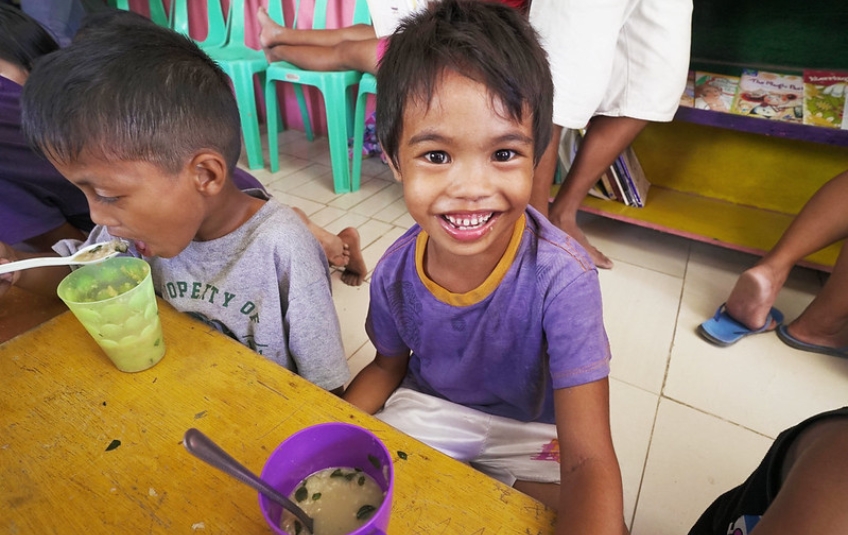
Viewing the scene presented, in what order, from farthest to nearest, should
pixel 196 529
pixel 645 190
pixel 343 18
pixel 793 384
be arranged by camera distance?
1. pixel 343 18
2. pixel 645 190
3. pixel 793 384
4. pixel 196 529

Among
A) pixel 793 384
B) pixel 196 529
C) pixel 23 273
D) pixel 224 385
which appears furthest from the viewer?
pixel 793 384

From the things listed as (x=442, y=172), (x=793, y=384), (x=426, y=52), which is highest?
(x=426, y=52)

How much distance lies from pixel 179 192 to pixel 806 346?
5.91 feet

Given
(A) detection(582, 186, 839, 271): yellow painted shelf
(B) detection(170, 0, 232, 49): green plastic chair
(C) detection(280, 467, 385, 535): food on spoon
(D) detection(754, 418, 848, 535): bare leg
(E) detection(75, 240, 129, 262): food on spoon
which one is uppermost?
(D) detection(754, 418, 848, 535): bare leg

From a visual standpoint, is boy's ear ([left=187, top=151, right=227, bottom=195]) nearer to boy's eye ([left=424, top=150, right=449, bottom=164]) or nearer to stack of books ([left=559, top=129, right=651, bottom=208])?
boy's eye ([left=424, top=150, right=449, bottom=164])

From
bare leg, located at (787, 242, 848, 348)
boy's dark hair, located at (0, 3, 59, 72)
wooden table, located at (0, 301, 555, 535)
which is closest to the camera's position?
wooden table, located at (0, 301, 555, 535)

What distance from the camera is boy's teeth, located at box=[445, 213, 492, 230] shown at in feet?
2.22

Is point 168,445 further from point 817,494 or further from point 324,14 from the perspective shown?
point 324,14

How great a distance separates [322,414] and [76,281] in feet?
1.45

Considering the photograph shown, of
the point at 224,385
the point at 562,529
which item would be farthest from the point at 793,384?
the point at 224,385

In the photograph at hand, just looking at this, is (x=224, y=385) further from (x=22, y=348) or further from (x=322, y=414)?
(x=22, y=348)

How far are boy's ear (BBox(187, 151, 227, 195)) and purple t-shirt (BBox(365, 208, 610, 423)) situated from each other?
325 millimetres

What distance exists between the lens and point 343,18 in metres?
2.91

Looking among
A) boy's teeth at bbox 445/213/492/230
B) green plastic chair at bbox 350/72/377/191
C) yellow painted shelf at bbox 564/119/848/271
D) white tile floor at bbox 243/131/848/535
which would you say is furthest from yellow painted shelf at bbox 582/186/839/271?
boy's teeth at bbox 445/213/492/230
